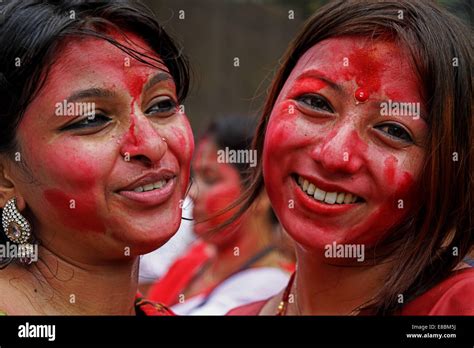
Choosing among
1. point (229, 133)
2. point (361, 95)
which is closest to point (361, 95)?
point (361, 95)

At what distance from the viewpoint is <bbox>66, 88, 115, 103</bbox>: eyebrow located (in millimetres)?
2305

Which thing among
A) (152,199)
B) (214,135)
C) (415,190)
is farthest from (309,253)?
(214,135)

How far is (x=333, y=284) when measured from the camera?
2732 mm

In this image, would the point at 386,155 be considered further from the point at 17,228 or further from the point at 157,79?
the point at 17,228

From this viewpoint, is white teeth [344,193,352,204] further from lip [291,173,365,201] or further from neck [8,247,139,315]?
neck [8,247,139,315]

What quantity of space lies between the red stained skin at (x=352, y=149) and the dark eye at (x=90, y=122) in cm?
58

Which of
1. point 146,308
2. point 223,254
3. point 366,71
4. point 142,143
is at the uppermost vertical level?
point 366,71

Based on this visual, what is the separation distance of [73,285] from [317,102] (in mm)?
958

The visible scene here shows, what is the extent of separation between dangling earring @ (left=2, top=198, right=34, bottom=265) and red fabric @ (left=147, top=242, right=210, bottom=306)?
2.50 metres

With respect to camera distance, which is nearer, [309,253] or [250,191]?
[309,253]

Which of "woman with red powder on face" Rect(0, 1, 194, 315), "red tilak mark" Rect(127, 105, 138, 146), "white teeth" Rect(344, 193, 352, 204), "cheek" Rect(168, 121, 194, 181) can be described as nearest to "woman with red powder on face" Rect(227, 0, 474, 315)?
"white teeth" Rect(344, 193, 352, 204)

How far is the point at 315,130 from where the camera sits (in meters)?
2.57
